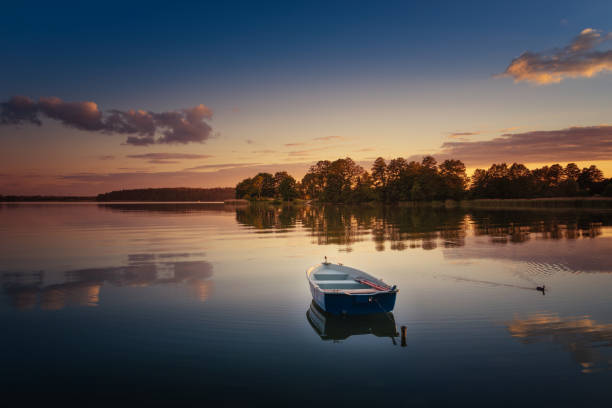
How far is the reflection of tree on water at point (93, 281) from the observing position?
17.3m

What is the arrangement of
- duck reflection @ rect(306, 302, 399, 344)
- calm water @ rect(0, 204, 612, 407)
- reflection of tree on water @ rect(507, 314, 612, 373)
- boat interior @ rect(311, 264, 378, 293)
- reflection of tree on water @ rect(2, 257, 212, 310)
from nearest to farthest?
calm water @ rect(0, 204, 612, 407) < reflection of tree on water @ rect(507, 314, 612, 373) < duck reflection @ rect(306, 302, 399, 344) < boat interior @ rect(311, 264, 378, 293) < reflection of tree on water @ rect(2, 257, 212, 310)

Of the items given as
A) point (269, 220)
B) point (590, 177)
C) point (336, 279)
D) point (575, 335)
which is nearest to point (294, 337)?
point (336, 279)

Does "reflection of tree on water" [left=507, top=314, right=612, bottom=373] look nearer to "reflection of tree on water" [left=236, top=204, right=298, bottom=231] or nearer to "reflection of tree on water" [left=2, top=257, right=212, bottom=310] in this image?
"reflection of tree on water" [left=2, top=257, right=212, bottom=310]

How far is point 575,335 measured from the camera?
12.4 m

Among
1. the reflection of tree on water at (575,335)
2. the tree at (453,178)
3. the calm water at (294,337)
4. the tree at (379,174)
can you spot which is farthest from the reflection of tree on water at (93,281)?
the tree at (379,174)

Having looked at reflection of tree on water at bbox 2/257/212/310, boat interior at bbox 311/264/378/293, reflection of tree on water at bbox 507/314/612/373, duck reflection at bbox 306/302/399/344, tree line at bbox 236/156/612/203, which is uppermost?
tree line at bbox 236/156/612/203

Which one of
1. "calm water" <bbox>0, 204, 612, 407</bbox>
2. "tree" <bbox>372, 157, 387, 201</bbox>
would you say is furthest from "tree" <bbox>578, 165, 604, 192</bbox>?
"calm water" <bbox>0, 204, 612, 407</bbox>

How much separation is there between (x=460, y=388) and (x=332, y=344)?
13.6 feet

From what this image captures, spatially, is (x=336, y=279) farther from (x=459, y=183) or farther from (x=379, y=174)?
(x=379, y=174)

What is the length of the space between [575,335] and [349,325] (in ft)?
25.3

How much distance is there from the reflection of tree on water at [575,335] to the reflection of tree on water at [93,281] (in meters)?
13.6

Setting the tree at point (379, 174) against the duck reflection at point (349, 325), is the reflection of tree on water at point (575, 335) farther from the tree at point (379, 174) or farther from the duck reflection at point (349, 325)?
the tree at point (379, 174)

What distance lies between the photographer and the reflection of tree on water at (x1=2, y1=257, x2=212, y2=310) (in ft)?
56.7

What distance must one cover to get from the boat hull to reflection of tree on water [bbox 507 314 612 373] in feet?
14.4
